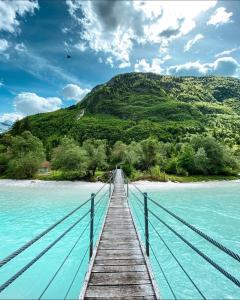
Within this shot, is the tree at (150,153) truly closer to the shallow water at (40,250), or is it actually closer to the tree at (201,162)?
the tree at (201,162)

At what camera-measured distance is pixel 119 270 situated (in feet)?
19.6

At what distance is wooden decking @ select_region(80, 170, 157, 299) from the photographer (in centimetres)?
489

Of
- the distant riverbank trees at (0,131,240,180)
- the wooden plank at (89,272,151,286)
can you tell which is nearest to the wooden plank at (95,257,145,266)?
the wooden plank at (89,272,151,286)

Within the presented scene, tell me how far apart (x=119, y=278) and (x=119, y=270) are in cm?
43

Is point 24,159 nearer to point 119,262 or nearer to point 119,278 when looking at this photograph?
point 119,262

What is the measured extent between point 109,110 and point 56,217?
15768cm

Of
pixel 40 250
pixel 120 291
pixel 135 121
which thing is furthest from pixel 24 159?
pixel 135 121

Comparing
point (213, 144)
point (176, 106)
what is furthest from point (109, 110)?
point (213, 144)

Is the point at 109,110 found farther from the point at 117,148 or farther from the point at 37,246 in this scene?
the point at 37,246

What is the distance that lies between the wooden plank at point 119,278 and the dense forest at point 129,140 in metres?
41.3

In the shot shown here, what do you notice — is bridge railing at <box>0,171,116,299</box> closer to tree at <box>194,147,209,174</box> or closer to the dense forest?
the dense forest

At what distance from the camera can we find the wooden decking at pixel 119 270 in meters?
4.89

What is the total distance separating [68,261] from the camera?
11.1m

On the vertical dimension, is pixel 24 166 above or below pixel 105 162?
below
